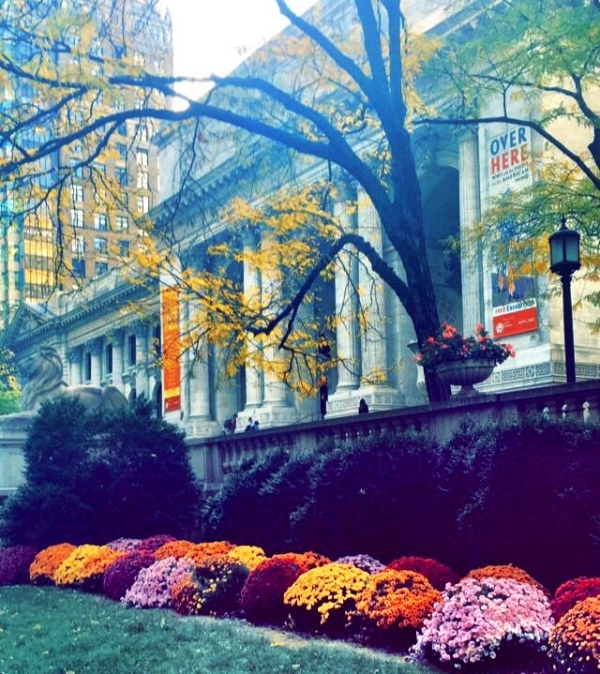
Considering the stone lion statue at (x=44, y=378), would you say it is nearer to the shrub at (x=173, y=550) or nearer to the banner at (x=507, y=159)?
the shrub at (x=173, y=550)

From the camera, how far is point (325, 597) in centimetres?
958

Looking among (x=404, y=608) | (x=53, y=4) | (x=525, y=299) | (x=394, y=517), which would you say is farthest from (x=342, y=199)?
(x=404, y=608)

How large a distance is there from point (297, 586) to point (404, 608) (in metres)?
1.55

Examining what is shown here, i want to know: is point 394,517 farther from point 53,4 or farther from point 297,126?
point 297,126

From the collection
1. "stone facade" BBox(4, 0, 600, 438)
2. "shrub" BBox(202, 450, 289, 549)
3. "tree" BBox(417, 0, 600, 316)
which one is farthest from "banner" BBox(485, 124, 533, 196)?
"shrub" BBox(202, 450, 289, 549)

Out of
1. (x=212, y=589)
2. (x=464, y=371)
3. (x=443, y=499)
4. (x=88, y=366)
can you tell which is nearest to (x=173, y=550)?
(x=212, y=589)

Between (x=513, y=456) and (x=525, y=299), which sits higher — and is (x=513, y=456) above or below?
below

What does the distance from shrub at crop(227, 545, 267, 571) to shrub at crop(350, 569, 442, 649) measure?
295cm

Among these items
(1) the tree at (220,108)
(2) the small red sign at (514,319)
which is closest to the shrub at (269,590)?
(1) the tree at (220,108)

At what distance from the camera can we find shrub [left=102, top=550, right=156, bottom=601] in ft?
42.5

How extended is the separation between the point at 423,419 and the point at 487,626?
5635 mm

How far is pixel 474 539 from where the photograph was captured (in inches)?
411

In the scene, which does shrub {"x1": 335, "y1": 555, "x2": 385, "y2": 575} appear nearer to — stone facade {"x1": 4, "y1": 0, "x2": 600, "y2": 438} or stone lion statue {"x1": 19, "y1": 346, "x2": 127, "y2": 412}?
stone facade {"x1": 4, "y1": 0, "x2": 600, "y2": 438}

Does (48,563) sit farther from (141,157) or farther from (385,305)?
(141,157)
